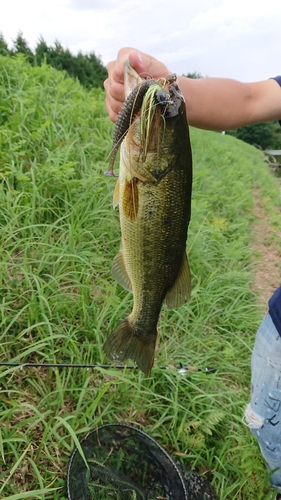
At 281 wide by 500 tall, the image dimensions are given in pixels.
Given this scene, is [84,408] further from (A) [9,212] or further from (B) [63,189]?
(B) [63,189]

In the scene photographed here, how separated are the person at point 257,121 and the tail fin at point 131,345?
65 centimetres

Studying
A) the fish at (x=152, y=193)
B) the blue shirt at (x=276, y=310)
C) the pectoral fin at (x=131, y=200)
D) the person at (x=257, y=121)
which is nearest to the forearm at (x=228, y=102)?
the person at (x=257, y=121)

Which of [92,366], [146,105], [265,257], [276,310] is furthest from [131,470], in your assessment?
[265,257]

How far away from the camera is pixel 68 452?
6.90 ft

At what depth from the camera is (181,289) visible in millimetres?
1659

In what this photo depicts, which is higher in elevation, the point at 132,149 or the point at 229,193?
the point at 132,149

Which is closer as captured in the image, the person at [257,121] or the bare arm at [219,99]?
the bare arm at [219,99]

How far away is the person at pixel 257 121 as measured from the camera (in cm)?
183

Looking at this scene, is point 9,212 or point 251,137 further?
point 251,137

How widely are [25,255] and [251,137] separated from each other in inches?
1940

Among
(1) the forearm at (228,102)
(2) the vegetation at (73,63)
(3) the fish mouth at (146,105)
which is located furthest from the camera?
(2) the vegetation at (73,63)

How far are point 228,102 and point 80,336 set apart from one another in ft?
5.44

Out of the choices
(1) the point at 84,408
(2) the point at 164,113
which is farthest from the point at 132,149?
(1) the point at 84,408

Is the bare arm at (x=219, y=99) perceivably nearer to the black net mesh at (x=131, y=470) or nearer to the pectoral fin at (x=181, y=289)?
the pectoral fin at (x=181, y=289)
